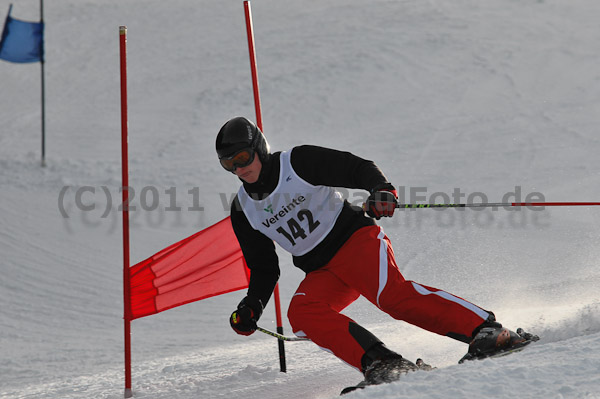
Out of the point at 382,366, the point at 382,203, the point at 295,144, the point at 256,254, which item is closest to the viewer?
the point at 382,366

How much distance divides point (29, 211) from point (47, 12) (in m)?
10.7

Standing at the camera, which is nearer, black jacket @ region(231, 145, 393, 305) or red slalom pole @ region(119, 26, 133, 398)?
black jacket @ region(231, 145, 393, 305)

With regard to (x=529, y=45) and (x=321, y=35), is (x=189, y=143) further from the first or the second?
(x=529, y=45)

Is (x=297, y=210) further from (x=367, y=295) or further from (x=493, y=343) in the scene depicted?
(x=493, y=343)

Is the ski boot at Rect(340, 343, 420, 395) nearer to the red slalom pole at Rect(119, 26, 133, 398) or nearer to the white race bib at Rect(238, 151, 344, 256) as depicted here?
the white race bib at Rect(238, 151, 344, 256)

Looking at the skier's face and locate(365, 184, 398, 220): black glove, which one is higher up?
the skier's face

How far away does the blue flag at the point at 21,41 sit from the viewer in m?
10.1

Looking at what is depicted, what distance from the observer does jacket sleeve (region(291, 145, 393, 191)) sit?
323cm

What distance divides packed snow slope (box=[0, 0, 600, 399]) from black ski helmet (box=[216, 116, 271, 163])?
126 centimetres

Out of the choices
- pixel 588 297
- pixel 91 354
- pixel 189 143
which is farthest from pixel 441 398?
pixel 189 143

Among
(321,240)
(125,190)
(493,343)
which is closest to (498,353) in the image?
(493,343)

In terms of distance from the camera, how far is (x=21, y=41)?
1027cm

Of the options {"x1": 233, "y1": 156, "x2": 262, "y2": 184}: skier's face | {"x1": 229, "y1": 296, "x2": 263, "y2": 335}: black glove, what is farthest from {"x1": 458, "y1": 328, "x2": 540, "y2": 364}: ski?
{"x1": 233, "y1": 156, "x2": 262, "y2": 184}: skier's face

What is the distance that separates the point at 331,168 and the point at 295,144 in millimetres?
8107
